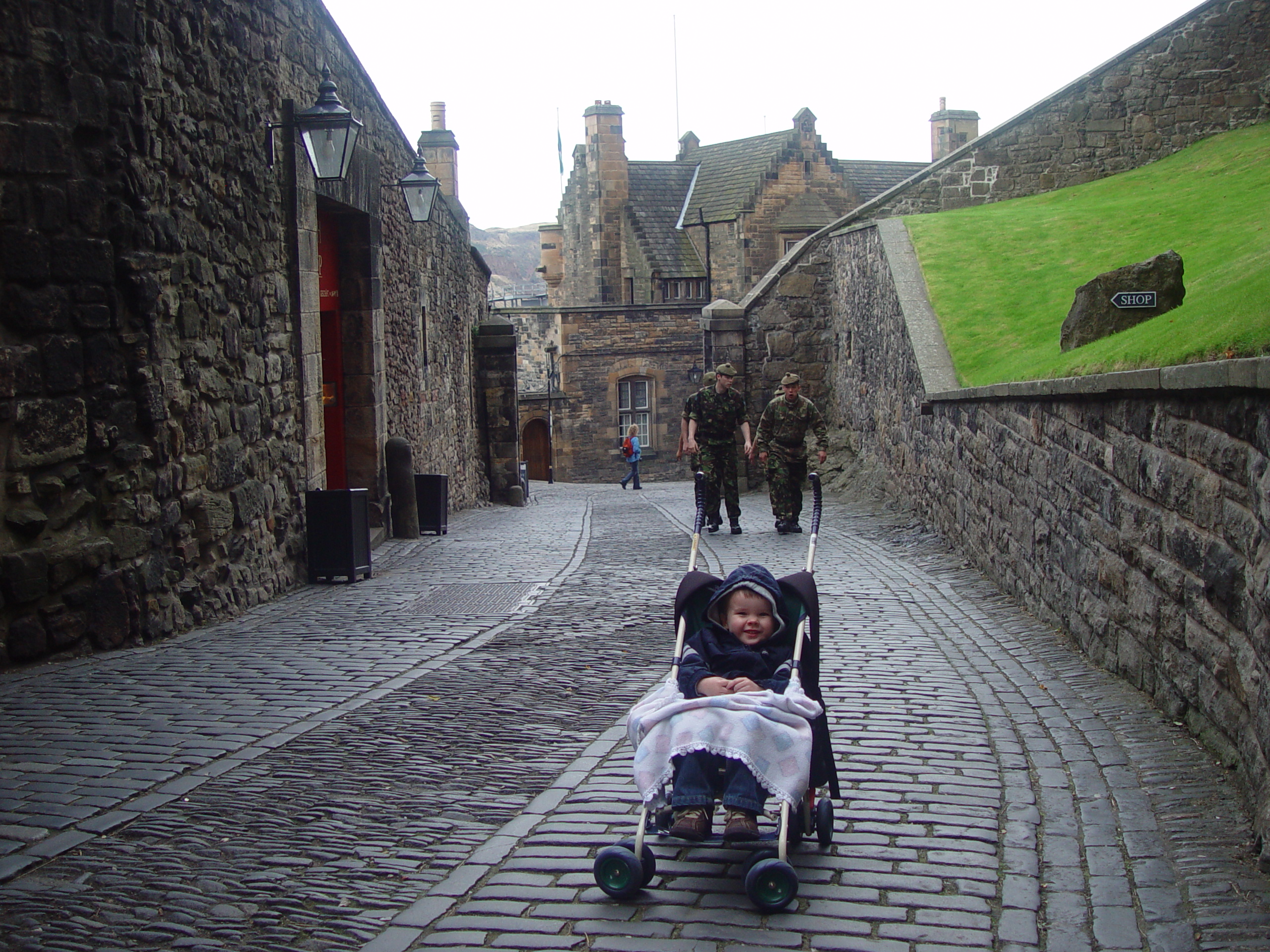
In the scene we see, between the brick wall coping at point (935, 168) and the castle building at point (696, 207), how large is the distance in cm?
2363

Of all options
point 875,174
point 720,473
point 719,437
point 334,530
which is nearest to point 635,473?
point 720,473

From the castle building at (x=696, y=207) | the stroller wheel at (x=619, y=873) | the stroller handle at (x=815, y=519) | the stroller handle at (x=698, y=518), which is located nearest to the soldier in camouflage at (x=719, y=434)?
the stroller handle at (x=698, y=518)

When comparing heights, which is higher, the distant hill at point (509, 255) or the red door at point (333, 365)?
the distant hill at point (509, 255)

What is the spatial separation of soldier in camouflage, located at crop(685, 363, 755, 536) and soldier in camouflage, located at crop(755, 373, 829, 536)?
30 cm

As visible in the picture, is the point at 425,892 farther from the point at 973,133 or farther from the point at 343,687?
the point at 973,133

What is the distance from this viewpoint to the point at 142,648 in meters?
7.24

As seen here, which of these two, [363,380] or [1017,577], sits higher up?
[363,380]

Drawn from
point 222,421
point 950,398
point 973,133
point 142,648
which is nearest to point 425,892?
point 142,648

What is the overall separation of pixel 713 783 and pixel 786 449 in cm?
986

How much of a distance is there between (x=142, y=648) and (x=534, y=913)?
455 centimetres

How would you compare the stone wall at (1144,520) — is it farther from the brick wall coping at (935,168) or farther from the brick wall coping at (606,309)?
the brick wall coping at (606,309)

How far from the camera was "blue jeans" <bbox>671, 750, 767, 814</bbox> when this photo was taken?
364cm

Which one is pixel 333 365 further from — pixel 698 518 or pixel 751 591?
pixel 751 591

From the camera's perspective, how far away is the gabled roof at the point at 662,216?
47250mm
